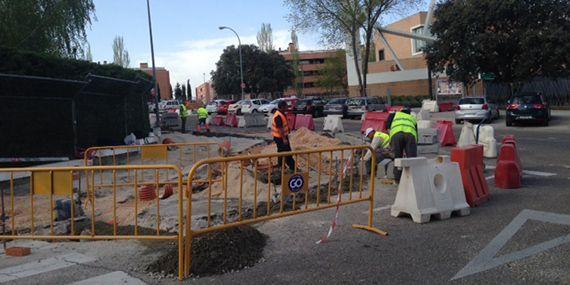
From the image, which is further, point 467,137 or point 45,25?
point 45,25

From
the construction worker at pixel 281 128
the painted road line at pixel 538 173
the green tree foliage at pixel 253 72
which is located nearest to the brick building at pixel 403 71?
the green tree foliage at pixel 253 72

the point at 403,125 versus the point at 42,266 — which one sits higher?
the point at 403,125

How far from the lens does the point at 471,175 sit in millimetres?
8383

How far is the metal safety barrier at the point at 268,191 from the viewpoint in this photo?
19.9 feet

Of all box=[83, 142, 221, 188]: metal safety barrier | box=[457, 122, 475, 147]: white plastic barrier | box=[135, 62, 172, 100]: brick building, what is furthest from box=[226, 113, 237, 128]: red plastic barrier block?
box=[135, 62, 172, 100]: brick building

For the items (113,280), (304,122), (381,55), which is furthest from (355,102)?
(381,55)

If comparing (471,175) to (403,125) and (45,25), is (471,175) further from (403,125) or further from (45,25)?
(45,25)

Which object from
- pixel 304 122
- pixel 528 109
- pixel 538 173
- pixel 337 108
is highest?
Answer: pixel 337 108

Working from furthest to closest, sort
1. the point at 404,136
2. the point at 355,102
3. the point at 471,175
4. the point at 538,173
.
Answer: the point at 355,102 → the point at 538,173 → the point at 404,136 → the point at 471,175

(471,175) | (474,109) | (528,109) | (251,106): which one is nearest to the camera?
(471,175)

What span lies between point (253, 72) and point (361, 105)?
4663 cm

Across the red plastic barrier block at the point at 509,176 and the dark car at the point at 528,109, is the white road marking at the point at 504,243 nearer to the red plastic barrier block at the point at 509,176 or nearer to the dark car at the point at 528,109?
the red plastic barrier block at the point at 509,176

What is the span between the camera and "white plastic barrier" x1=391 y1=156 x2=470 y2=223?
7.32 meters

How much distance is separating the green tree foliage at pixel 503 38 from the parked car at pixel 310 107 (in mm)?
10088
